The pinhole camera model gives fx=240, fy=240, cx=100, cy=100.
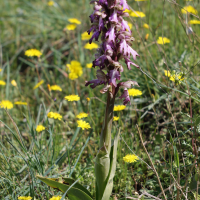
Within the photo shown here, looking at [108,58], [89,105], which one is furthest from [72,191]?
[89,105]

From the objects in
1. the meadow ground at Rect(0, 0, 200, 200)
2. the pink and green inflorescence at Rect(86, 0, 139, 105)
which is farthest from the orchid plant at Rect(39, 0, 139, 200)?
the meadow ground at Rect(0, 0, 200, 200)

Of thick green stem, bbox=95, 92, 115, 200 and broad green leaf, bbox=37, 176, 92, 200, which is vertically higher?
thick green stem, bbox=95, 92, 115, 200

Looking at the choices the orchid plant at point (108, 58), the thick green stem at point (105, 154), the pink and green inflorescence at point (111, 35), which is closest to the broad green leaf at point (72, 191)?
the orchid plant at point (108, 58)

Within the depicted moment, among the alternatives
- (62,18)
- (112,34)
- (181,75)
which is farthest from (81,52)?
(112,34)

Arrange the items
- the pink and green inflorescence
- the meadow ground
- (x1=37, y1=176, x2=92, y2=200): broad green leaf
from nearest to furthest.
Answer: the pink and green inflorescence, (x1=37, y1=176, x2=92, y2=200): broad green leaf, the meadow ground

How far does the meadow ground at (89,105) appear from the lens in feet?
5.95

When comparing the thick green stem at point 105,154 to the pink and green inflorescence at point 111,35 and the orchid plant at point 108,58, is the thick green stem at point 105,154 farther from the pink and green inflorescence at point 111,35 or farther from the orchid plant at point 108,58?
the pink and green inflorescence at point 111,35

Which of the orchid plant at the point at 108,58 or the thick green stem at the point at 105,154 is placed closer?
the orchid plant at the point at 108,58

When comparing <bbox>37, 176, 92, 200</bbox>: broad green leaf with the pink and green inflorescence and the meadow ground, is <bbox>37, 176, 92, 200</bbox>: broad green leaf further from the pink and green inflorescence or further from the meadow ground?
the pink and green inflorescence

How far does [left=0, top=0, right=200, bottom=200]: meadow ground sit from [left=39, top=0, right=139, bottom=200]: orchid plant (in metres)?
0.20

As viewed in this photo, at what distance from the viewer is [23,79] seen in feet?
12.8

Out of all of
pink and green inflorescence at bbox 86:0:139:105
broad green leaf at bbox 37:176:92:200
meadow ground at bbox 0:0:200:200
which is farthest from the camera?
meadow ground at bbox 0:0:200:200

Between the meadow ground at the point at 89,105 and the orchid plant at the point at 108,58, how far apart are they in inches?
8.0

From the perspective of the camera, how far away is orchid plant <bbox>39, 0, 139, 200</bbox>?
1.34 m
